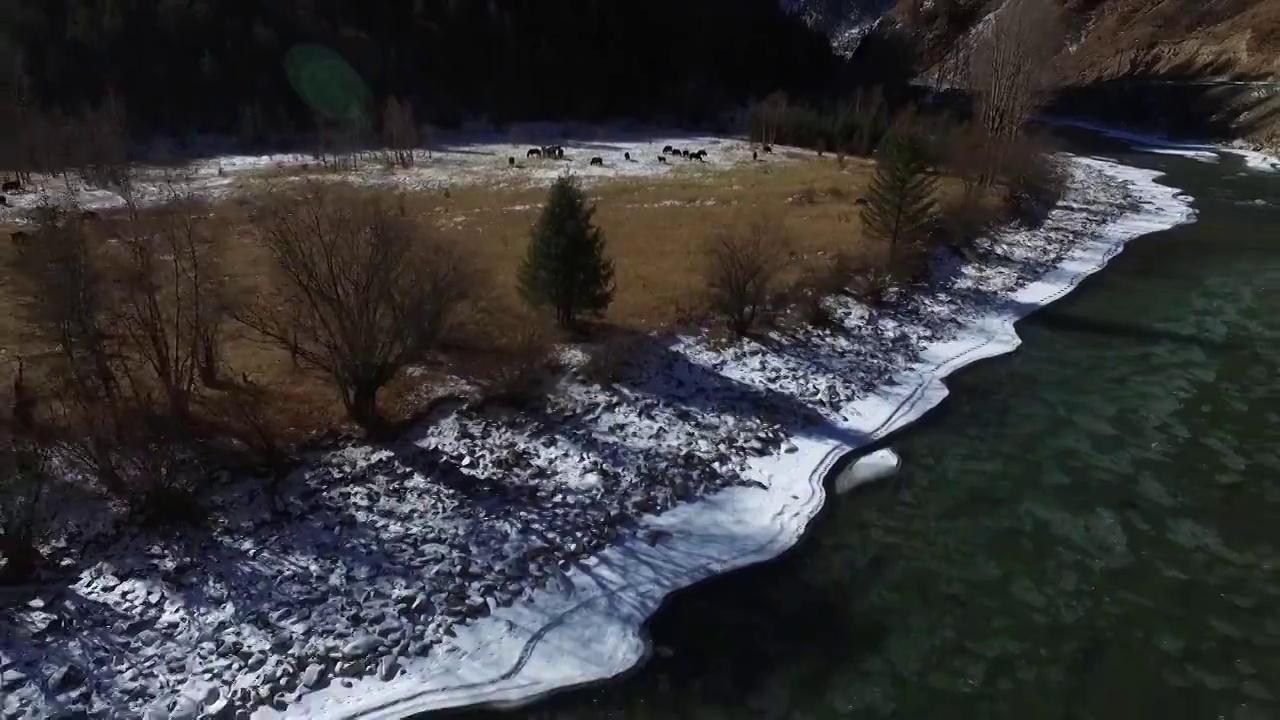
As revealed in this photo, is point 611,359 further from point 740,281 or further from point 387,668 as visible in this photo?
point 387,668

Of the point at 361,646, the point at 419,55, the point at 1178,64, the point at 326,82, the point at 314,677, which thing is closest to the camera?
the point at 314,677

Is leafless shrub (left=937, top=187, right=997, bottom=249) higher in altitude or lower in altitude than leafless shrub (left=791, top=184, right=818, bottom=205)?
lower

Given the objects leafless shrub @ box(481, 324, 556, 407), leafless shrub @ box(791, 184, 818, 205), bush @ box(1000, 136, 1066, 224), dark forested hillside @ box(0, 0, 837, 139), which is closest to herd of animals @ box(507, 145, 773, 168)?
leafless shrub @ box(791, 184, 818, 205)

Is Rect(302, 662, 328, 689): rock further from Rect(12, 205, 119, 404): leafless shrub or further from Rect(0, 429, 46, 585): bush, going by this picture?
Rect(12, 205, 119, 404): leafless shrub

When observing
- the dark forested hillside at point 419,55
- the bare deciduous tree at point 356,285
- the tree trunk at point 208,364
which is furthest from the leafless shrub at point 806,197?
the dark forested hillside at point 419,55

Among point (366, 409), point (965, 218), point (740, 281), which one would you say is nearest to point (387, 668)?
point (366, 409)

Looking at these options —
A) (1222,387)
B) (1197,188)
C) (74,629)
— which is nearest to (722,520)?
(74,629)

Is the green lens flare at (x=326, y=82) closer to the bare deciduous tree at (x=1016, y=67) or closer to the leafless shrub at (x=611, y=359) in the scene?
the bare deciduous tree at (x=1016, y=67)
